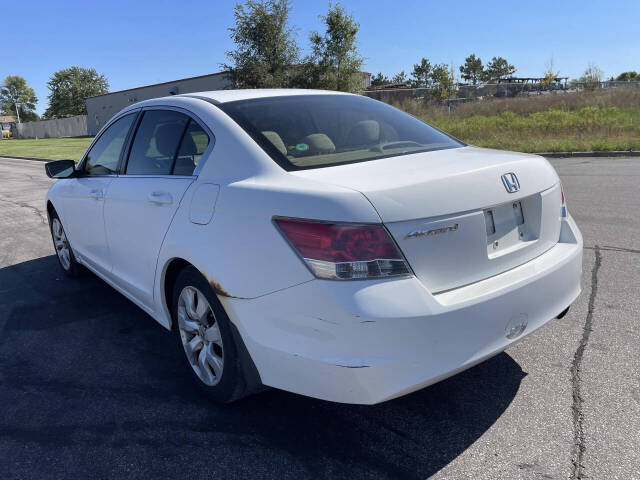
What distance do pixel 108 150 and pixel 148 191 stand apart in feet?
4.01

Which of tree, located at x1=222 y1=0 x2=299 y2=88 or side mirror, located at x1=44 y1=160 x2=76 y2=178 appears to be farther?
tree, located at x1=222 y1=0 x2=299 y2=88

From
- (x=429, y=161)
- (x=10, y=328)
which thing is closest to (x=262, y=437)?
(x=429, y=161)

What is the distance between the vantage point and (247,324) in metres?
2.34

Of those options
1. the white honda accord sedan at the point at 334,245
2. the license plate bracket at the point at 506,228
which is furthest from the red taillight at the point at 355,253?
the license plate bracket at the point at 506,228

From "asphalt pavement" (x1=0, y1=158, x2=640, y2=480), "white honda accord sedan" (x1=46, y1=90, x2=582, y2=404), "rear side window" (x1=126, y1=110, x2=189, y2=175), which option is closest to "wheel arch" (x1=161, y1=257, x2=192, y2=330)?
"white honda accord sedan" (x1=46, y1=90, x2=582, y2=404)

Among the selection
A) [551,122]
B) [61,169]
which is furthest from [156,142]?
[551,122]

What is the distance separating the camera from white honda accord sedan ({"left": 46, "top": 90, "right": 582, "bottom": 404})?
2.05 meters

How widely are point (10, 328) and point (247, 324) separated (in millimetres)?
2767

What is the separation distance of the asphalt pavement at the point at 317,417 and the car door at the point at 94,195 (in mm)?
637

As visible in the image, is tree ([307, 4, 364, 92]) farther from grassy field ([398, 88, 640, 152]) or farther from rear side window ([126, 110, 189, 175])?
rear side window ([126, 110, 189, 175])

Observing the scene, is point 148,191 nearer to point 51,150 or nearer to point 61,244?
point 61,244

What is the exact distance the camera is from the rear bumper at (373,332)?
2.01 m

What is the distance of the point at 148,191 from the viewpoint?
320 centimetres

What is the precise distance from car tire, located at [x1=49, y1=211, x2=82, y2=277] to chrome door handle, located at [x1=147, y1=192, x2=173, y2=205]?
237 centimetres
